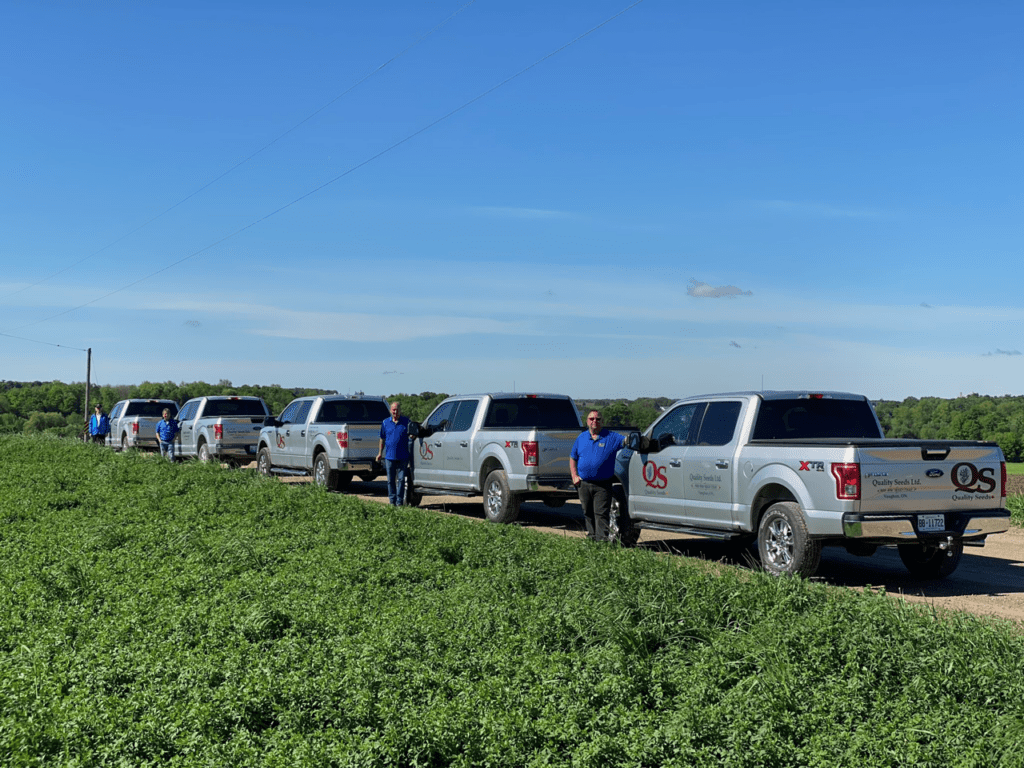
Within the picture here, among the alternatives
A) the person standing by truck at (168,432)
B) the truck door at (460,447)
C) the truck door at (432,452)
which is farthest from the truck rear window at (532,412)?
the person standing by truck at (168,432)

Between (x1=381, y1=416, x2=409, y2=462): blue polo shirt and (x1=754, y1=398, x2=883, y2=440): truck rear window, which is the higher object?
(x1=754, y1=398, x2=883, y2=440): truck rear window

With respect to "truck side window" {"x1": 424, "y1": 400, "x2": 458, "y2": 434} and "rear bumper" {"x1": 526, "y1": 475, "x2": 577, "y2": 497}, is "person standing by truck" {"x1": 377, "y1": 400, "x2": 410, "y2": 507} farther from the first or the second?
"rear bumper" {"x1": 526, "y1": 475, "x2": 577, "y2": 497}

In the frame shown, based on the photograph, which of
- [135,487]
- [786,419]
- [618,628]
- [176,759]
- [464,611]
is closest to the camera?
[176,759]

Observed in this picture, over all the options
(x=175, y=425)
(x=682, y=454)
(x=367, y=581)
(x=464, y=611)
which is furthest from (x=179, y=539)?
(x=175, y=425)

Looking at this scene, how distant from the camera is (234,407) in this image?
2988 cm

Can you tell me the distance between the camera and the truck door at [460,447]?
17047 mm

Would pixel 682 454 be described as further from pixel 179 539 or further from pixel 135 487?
pixel 135 487

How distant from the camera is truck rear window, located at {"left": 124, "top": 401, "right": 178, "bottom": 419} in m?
35.9

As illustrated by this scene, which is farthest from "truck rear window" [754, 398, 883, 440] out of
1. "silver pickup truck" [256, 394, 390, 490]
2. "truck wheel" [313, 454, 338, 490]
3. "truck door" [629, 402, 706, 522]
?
"truck wheel" [313, 454, 338, 490]

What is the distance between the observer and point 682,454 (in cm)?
1198

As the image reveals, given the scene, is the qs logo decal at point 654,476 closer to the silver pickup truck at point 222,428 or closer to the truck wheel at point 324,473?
the truck wheel at point 324,473

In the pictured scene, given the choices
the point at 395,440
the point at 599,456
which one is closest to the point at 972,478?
the point at 599,456

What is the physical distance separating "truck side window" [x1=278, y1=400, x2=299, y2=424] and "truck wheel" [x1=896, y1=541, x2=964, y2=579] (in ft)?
51.7

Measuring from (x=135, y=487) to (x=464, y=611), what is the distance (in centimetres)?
1144
